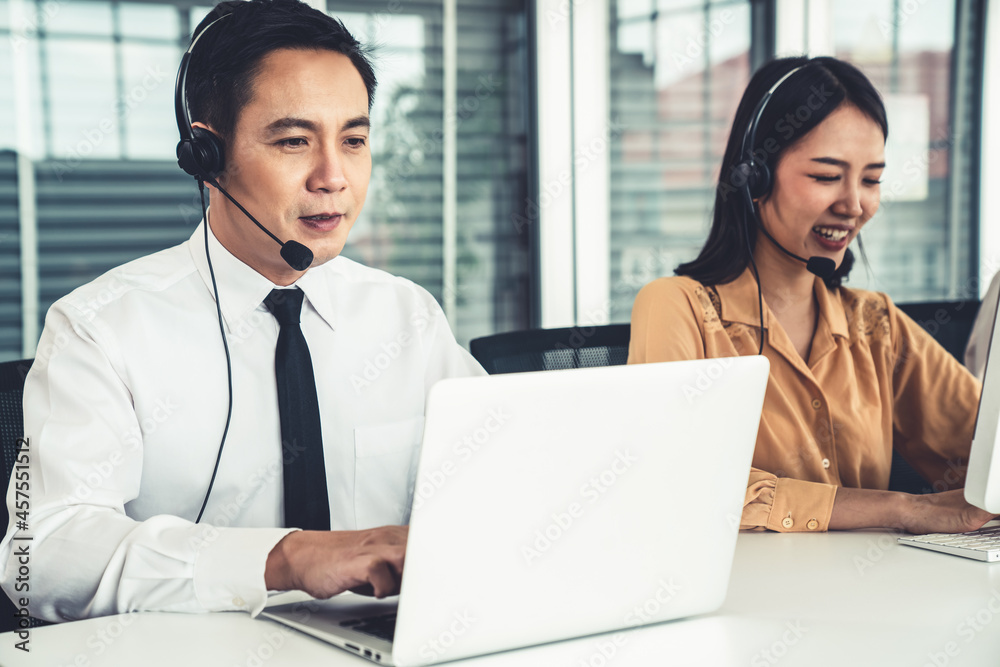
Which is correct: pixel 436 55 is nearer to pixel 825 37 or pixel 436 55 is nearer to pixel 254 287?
pixel 825 37

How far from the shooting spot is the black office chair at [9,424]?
1.13 metres

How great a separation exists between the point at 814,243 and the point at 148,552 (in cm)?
117

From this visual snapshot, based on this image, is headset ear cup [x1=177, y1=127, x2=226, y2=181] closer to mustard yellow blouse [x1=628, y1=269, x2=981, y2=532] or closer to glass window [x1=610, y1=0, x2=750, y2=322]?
mustard yellow blouse [x1=628, y1=269, x2=981, y2=532]

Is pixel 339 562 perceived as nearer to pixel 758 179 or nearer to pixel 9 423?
pixel 9 423

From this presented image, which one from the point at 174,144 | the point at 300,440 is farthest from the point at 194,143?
the point at 174,144

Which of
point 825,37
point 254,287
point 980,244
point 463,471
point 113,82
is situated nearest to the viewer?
point 463,471

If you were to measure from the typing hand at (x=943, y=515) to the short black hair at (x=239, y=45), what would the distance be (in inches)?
39.3

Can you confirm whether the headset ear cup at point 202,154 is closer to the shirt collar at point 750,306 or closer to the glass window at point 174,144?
the shirt collar at point 750,306

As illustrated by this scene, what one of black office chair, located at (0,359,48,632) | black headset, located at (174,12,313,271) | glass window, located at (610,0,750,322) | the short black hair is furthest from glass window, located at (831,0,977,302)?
black office chair, located at (0,359,48,632)

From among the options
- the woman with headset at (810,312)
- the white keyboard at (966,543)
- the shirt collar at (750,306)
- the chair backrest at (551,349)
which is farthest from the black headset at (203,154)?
the white keyboard at (966,543)

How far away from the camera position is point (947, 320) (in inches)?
82.4

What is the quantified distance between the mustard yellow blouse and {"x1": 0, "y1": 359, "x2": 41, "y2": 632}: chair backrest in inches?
36.4

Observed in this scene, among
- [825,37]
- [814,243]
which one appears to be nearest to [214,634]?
[814,243]

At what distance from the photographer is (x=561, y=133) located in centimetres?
292
